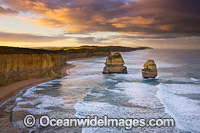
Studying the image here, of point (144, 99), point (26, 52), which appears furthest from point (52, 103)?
point (26, 52)

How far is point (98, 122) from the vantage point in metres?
11.2

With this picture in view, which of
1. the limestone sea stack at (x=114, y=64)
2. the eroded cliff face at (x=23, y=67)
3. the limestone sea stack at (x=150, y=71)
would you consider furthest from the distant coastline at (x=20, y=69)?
the limestone sea stack at (x=150, y=71)

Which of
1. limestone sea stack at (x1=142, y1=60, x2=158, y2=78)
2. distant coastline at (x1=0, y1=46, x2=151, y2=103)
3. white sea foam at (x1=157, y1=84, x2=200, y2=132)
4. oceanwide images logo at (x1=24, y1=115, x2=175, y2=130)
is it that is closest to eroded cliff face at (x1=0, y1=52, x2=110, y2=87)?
distant coastline at (x1=0, y1=46, x2=151, y2=103)

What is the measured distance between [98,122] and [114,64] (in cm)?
2162

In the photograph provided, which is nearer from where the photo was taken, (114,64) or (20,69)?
(20,69)

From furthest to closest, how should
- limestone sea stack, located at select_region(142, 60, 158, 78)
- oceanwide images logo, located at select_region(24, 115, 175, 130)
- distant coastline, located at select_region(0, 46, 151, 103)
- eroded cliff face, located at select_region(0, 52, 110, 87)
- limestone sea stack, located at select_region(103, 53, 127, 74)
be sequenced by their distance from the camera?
limestone sea stack, located at select_region(103, 53, 127, 74) < limestone sea stack, located at select_region(142, 60, 158, 78) < eroded cliff face, located at select_region(0, 52, 110, 87) < distant coastline, located at select_region(0, 46, 151, 103) < oceanwide images logo, located at select_region(24, 115, 175, 130)

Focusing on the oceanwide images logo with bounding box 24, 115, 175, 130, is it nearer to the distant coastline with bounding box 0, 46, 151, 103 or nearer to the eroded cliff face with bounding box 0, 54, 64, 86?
the distant coastline with bounding box 0, 46, 151, 103

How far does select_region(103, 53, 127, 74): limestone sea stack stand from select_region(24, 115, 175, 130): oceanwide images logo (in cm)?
2048

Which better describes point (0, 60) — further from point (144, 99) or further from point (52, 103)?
→ point (144, 99)

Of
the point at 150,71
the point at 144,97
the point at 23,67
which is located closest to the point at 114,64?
the point at 150,71

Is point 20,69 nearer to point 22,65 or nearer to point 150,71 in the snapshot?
point 22,65

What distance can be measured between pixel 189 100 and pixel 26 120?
554 inches

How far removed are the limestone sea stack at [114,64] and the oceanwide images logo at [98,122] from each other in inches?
806

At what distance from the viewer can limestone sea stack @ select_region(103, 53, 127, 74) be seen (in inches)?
1241
